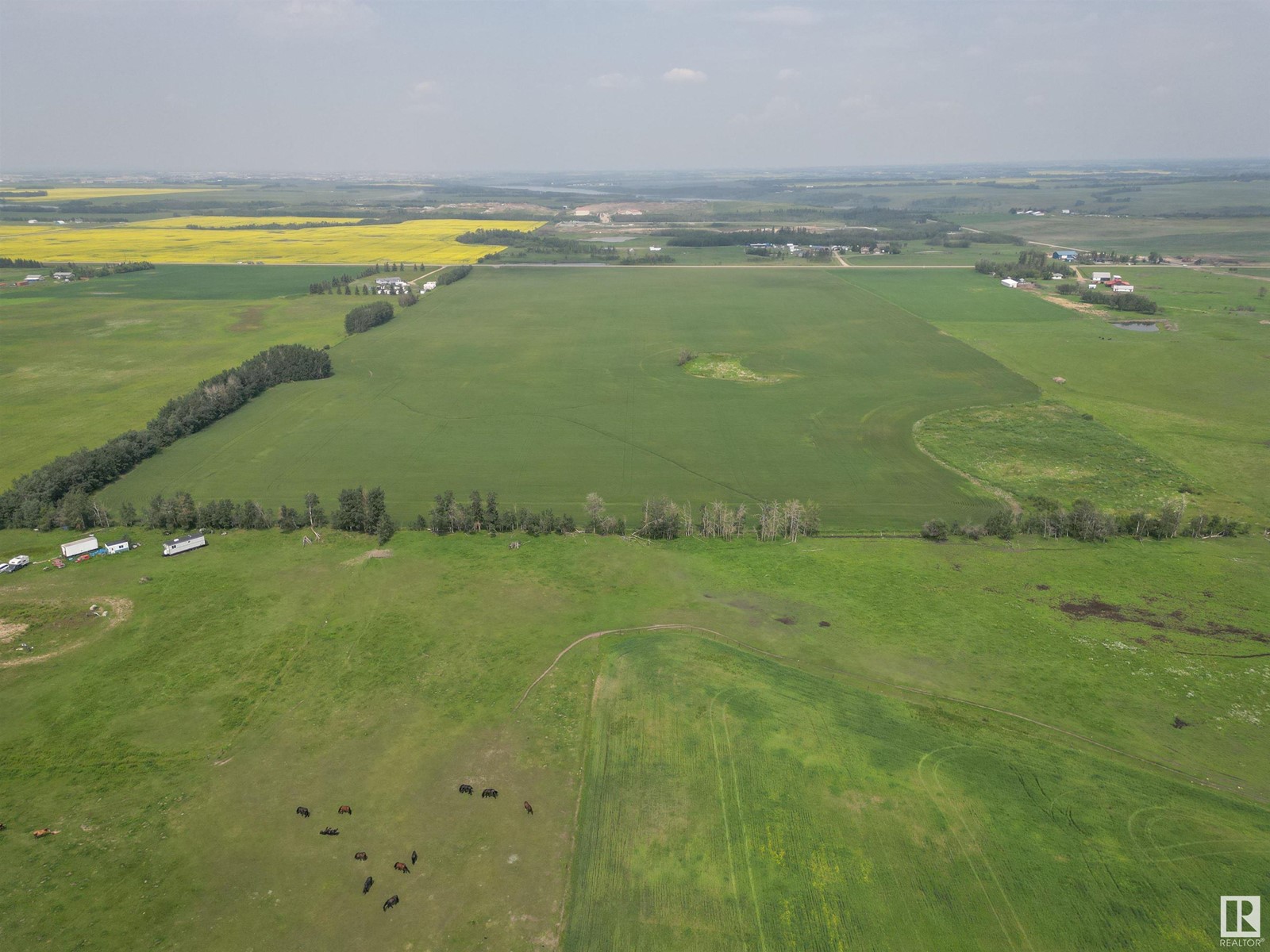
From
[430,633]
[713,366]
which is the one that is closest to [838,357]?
[713,366]

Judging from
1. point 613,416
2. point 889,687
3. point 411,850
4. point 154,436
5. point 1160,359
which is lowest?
point 411,850

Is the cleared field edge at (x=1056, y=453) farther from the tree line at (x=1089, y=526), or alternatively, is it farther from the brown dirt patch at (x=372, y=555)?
the brown dirt patch at (x=372, y=555)

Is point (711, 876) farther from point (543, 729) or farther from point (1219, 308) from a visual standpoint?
point (1219, 308)

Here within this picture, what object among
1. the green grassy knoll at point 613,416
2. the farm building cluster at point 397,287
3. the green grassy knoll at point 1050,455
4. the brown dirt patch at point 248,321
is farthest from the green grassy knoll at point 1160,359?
the brown dirt patch at point 248,321

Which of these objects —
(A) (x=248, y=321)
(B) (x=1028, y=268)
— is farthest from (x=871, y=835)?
(B) (x=1028, y=268)

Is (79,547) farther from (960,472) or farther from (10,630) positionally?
(960,472)

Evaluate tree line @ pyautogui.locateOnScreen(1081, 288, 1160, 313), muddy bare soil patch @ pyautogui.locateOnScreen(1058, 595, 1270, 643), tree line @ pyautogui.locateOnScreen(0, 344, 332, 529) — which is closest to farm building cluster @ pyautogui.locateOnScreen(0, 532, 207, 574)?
tree line @ pyautogui.locateOnScreen(0, 344, 332, 529)

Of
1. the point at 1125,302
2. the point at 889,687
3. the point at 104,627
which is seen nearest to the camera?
the point at 889,687
